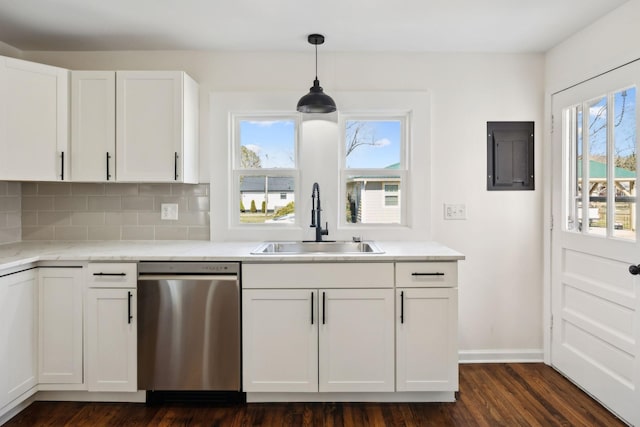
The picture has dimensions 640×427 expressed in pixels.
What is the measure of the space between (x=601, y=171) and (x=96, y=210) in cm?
345

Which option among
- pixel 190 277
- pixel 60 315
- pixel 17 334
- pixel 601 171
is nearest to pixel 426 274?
pixel 601 171

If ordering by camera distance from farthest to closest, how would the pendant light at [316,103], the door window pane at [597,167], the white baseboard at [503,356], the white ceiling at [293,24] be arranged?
the white baseboard at [503,356] → the pendant light at [316,103] → the door window pane at [597,167] → the white ceiling at [293,24]

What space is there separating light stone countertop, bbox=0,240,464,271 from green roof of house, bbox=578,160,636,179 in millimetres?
993

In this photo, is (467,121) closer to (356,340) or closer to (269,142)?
(269,142)

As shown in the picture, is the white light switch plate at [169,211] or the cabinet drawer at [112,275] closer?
the cabinet drawer at [112,275]

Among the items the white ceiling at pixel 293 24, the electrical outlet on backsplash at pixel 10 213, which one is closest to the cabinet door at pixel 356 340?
the white ceiling at pixel 293 24

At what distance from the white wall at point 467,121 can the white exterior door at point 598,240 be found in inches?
8.3

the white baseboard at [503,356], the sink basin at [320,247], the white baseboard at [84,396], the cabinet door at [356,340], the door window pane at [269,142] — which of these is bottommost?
the white baseboard at [84,396]

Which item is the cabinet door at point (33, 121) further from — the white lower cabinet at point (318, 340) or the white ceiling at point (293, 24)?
the white lower cabinet at point (318, 340)

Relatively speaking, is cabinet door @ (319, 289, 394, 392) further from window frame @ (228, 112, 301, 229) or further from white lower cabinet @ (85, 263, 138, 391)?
white lower cabinet @ (85, 263, 138, 391)

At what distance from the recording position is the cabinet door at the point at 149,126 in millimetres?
2766

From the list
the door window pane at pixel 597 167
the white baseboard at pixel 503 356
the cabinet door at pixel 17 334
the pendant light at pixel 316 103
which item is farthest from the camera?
the white baseboard at pixel 503 356

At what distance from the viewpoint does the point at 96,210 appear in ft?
→ 10.2

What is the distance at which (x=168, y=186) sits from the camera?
3.13 metres
